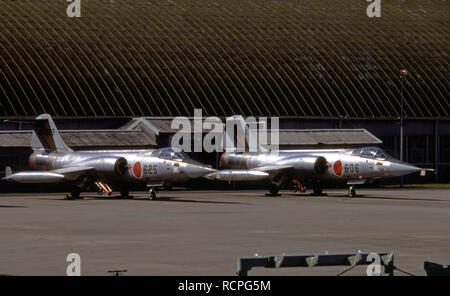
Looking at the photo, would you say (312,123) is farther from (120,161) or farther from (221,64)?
(120,161)

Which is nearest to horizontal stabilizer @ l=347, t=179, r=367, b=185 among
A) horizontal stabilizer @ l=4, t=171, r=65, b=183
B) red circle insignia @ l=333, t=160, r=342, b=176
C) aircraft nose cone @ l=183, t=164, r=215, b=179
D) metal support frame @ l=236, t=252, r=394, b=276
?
red circle insignia @ l=333, t=160, r=342, b=176

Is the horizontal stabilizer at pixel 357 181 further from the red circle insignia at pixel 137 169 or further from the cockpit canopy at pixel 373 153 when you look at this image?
the red circle insignia at pixel 137 169

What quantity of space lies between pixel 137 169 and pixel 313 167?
480 inches

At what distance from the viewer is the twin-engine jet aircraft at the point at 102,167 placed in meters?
56.5

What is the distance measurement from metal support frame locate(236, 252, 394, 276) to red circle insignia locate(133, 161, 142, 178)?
40478 mm

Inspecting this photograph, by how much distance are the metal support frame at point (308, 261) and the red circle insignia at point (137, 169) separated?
40.5 meters

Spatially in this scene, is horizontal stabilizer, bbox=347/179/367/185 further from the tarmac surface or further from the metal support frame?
the metal support frame

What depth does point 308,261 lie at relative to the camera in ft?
56.8

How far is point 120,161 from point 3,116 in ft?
63.3

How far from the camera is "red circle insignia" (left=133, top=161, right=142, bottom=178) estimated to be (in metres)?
57.6

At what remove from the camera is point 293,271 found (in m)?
22.2

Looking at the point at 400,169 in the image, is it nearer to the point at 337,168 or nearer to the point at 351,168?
the point at 351,168

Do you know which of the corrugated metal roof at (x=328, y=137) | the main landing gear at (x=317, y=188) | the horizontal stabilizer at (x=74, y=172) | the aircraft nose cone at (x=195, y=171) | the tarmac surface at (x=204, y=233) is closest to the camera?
the tarmac surface at (x=204, y=233)

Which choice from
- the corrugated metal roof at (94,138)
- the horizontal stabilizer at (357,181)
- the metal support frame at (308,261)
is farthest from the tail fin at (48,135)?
the metal support frame at (308,261)
